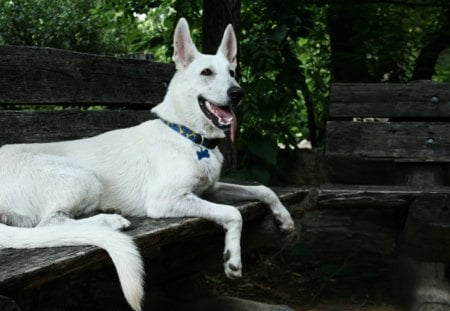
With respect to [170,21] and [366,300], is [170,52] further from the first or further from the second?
[366,300]

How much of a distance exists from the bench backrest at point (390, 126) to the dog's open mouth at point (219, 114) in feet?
4.02

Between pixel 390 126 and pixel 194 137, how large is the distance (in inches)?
67.0

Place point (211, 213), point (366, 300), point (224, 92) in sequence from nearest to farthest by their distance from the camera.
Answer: point (211, 213), point (224, 92), point (366, 300)

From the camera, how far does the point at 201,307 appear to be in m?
3.75

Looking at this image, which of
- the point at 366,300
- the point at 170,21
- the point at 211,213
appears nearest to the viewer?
the point at 211,213

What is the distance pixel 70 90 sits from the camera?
3879 millimetres

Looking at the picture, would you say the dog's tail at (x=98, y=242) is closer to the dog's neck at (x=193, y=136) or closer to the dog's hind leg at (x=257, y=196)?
the dog's neck at (x=193, y=136)

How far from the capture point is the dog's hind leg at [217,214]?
2.91 m

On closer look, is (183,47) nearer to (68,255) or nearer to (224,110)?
(224,110)

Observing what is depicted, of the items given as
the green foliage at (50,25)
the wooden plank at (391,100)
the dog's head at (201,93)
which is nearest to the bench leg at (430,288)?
the wooden plank at (391,100)

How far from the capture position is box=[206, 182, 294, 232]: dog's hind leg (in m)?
3.49

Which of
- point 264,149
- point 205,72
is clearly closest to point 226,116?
point 205,72

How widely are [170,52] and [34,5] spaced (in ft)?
8.17

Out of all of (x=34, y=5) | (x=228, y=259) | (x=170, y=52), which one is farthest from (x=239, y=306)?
(x=34, y=5)
